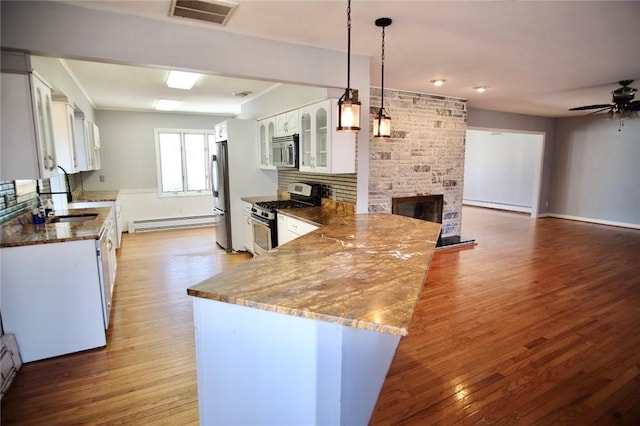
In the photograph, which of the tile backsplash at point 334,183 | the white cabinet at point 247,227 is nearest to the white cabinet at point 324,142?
the tile backsplash at point 334,183

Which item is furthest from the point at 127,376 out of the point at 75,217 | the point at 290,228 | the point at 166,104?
the point at 166,104

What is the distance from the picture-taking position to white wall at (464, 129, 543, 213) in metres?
8.98

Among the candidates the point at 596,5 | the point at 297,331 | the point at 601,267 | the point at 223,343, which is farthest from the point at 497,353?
the point at 601,267

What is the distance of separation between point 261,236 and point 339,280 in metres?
3.07

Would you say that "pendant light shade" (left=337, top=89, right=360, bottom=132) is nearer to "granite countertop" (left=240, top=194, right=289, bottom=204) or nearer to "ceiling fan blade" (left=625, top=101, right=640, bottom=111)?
"granite countertop" (left=240, top=194, right=289, bottom=204)

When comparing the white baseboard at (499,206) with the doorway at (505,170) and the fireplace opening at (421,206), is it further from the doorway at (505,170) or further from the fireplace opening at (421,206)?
the fireplace opening at (421,206)

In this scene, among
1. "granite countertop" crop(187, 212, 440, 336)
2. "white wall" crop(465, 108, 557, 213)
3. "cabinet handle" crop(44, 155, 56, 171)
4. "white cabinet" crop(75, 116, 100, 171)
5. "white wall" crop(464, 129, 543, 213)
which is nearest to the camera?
"granite countertop" crop(187, 212, 440, 336)

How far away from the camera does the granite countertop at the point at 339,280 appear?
4.16 feet

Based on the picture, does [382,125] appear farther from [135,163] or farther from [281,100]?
[135,163]

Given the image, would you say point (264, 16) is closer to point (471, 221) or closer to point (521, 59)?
point (521, 59)

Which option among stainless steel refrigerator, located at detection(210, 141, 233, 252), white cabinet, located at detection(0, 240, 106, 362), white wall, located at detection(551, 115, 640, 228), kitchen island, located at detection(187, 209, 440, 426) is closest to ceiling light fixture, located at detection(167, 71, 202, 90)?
stainless steel refrigerator, located at detection(210, 141, 233, 252)

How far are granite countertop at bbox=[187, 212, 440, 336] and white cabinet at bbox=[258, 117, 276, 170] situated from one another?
8.90 ft

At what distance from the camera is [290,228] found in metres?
3.87

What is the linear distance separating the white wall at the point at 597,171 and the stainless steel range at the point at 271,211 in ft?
23.4
